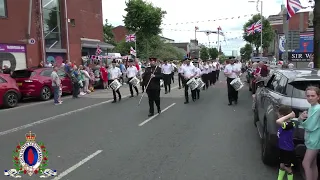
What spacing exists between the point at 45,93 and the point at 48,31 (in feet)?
38.5

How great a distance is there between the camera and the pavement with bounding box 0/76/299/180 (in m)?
5.44

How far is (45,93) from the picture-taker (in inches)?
617

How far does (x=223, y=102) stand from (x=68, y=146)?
26.9 ft

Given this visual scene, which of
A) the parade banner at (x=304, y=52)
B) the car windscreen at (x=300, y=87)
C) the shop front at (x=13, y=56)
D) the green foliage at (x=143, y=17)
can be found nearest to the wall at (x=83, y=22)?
the shop front at (x=13, y=56)

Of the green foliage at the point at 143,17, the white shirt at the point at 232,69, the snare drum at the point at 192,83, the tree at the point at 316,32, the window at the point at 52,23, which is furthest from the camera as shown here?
the green foliage at the point at 143,17

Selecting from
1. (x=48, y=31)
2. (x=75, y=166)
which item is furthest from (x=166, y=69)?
(x=75, y=166)

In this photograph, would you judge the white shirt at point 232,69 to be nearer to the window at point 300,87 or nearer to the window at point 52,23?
the window at point 300,87

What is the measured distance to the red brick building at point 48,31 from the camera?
21.3 meters

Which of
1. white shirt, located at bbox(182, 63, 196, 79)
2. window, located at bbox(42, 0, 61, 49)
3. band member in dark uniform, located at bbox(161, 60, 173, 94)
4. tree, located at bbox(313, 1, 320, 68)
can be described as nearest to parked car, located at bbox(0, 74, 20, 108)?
white shirt, located at bbox(182, 63, 196, 79)

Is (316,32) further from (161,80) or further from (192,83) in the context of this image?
(161,80)

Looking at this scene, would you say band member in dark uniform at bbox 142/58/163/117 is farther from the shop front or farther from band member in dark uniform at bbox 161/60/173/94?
the shop front

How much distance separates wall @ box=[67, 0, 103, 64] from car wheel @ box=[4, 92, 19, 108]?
46.9ft

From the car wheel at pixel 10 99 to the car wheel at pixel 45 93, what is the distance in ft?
5.55

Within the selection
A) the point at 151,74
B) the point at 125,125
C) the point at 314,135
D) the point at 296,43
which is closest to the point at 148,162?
the point at 314,135
